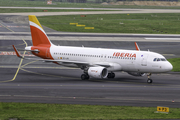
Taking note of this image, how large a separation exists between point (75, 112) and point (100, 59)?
61.3ft

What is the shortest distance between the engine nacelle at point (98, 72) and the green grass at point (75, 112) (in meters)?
12.6

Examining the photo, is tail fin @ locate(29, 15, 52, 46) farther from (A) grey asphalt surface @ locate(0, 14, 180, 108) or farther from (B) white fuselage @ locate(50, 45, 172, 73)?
(A) grey asphalt surface @ locate(0, 14, 180, 108)

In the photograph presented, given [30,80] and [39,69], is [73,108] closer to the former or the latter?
[30,80]

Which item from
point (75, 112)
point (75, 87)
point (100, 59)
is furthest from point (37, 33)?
point (75, 112)

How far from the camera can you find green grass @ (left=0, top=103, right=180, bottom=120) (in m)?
24.6

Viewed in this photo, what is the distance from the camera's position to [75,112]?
26234mm

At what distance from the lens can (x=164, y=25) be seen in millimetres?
118375

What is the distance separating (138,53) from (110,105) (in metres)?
14.6

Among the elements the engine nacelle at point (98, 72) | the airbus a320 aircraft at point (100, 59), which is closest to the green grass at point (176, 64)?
the airbus a320 aircraft at point (100, 59)

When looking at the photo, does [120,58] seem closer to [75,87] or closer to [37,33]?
[75,87]

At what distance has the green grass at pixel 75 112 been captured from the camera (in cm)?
2459

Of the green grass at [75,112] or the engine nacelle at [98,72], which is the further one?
the engine nacelle at [98,72]

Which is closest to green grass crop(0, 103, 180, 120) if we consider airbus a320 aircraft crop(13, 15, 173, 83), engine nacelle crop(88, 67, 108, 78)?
engine nacelle crop(88, 67, 108, 78)

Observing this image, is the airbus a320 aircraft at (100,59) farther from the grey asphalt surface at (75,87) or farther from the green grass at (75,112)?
the green grass at (75,112)
